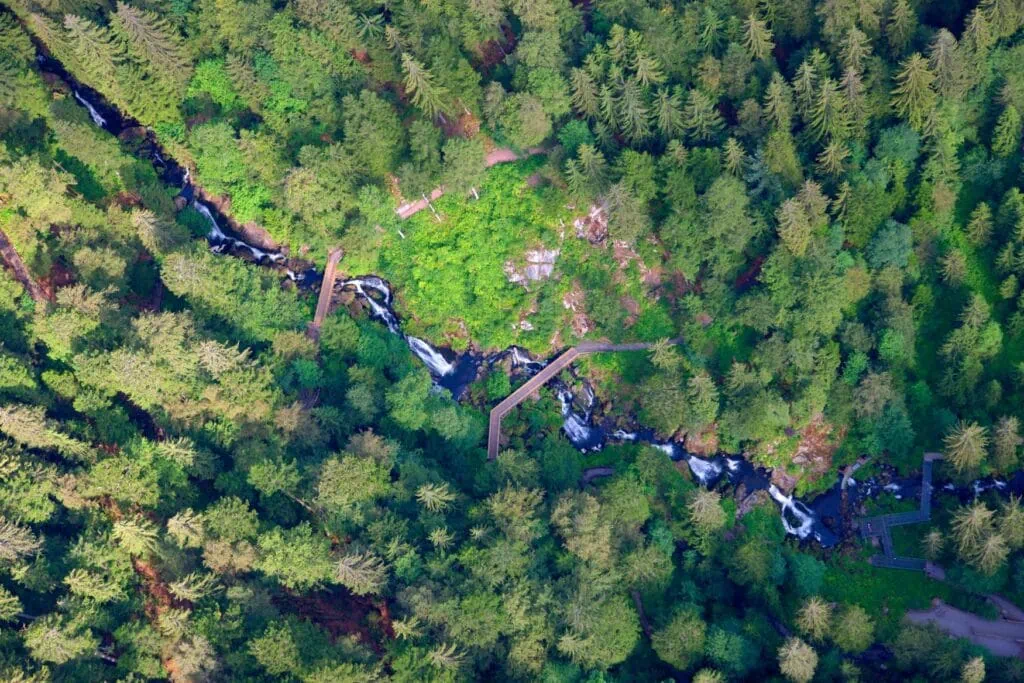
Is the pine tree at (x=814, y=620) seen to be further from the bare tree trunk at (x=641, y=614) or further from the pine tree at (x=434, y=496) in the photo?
the pine tree at (x=434, y=496)

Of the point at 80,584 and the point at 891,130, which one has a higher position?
the point at 891,130

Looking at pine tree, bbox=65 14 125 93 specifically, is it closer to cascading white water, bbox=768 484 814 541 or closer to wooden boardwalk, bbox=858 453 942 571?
cascading white water, bbox=768 484 814 541

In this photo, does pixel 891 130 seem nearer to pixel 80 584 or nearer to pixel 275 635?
pixel 275 635

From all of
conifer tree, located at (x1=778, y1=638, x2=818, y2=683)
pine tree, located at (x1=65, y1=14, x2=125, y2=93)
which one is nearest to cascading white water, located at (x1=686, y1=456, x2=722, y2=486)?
conifer tree, located at (x1=778, y1=638, x2=818, y2=683)

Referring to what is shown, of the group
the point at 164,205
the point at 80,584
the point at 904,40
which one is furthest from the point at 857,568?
the point at 164,205

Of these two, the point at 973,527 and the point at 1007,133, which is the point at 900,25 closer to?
the point at 1007,133

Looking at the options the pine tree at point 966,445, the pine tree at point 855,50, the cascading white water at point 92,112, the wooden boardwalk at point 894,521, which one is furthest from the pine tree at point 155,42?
the pine tree at point 966,445
